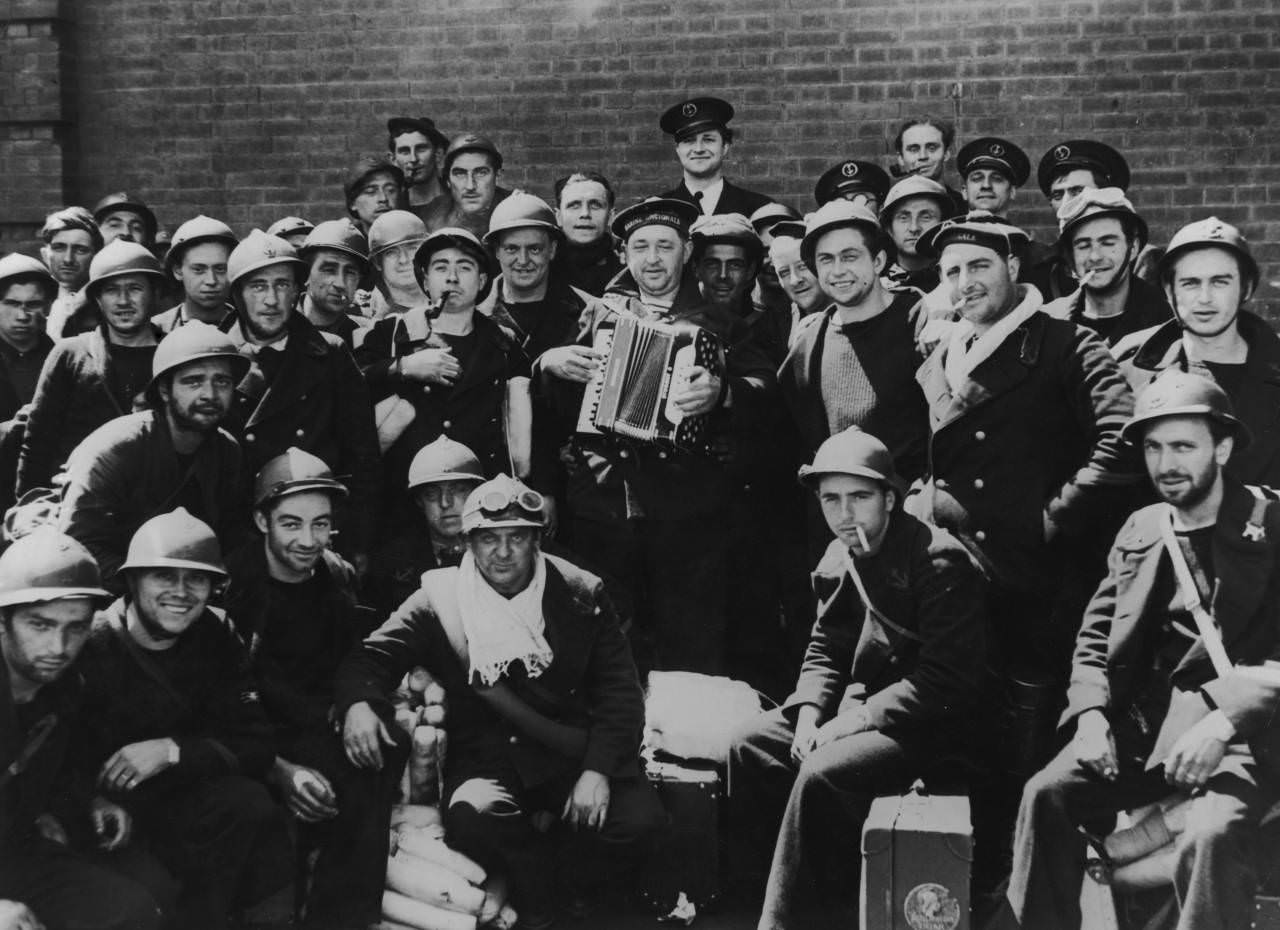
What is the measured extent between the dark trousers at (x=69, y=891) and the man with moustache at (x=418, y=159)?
462cm

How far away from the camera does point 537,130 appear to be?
9711 mm

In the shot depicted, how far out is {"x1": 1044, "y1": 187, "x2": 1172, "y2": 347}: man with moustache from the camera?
6.38m

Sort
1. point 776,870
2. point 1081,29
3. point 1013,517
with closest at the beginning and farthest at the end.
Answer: point 776,870
point 1013,517
point 1081,29

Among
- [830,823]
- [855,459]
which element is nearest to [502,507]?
[855,459]

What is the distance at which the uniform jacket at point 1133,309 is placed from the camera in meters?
6.37

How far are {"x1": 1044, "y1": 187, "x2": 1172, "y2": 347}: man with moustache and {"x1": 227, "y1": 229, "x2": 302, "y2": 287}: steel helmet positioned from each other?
312cm

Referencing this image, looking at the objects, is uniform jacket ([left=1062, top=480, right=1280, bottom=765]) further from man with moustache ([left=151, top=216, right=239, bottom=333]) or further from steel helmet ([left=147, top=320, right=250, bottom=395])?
man with moustache ([left=151, top=216, right=239, bottom=333])

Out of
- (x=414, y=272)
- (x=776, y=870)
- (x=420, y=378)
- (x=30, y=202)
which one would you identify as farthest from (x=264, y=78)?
(x=776, y=870)

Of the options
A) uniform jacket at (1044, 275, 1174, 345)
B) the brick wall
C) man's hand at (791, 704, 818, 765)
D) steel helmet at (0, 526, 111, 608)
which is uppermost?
the brick wall

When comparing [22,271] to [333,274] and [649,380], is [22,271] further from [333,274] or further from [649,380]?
[649,380]

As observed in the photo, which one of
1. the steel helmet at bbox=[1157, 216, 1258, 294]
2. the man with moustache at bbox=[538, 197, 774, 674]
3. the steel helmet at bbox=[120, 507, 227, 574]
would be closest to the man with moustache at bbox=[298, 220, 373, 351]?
the man with moustache at bbox=[538, 197, 774, 674]

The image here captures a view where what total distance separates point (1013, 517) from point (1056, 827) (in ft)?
3.84

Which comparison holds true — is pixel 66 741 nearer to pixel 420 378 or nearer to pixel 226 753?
pixel 226 753

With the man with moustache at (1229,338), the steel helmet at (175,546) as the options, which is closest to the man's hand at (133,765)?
the steel helmet at (175,546)
